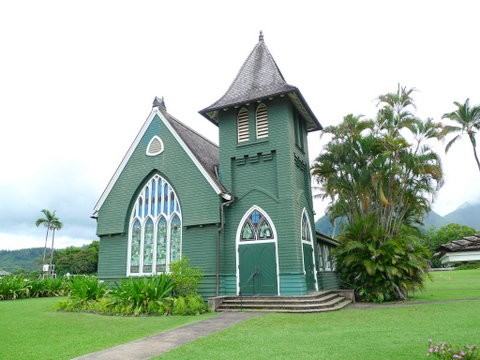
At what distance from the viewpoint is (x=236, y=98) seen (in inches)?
688

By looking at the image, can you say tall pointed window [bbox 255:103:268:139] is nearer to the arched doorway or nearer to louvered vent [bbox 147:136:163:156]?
the arched doorway

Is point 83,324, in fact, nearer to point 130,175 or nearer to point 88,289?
point 88,289

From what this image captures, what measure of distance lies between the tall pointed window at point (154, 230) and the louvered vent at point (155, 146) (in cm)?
121

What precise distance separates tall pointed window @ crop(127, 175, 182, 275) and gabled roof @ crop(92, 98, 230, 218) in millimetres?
1875

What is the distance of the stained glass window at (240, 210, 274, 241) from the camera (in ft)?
50.4

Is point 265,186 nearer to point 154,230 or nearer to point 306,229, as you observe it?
point 306,229

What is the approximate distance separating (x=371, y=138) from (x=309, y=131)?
396 cm

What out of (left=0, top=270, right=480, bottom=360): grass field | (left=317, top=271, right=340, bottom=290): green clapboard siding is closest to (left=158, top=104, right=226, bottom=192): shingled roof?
(left=317, top=271, right=340, bottom=290): green clapboard siding

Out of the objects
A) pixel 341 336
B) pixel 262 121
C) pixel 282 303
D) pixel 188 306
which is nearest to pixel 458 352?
pixel 341 336

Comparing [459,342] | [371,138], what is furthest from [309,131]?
[459,342]

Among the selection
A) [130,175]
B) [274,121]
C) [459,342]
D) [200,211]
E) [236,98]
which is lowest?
[459,342]

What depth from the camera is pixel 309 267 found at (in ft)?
52.1

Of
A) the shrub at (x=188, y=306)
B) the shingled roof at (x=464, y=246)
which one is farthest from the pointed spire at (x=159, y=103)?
the shingled roof at (x=464, y=246)

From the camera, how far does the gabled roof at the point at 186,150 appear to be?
53.8ft
